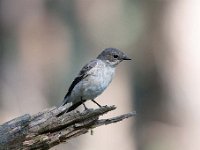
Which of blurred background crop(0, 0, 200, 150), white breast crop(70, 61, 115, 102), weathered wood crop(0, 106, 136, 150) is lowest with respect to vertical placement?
weathered wood crop(0, 106, 136, 150)

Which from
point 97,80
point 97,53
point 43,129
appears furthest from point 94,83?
point 97,53

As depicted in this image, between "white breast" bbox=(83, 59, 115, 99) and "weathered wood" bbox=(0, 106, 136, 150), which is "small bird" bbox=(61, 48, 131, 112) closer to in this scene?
"white breast" bbox=(83, 59, 115, 99)

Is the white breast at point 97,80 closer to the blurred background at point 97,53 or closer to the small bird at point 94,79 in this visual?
the small bird at point 94,79

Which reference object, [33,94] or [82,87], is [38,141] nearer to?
[82,87]

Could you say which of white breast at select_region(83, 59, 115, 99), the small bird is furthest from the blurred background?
white breast at select_region(83, 59, 115, 99)

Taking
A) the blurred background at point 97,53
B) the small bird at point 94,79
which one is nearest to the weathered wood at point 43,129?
the small bird at point 94,79

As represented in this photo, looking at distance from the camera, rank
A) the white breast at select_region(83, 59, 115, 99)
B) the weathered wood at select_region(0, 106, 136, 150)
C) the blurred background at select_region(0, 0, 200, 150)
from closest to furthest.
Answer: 1. the weathered wood at select_region(0, 106, 136, 150)
2. the white breast at select_region(83, 59, 115, 99)
3. the blurred background at select_region(0, 0, 200, 150)

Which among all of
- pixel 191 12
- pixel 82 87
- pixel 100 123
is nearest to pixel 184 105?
pixel 191 12
